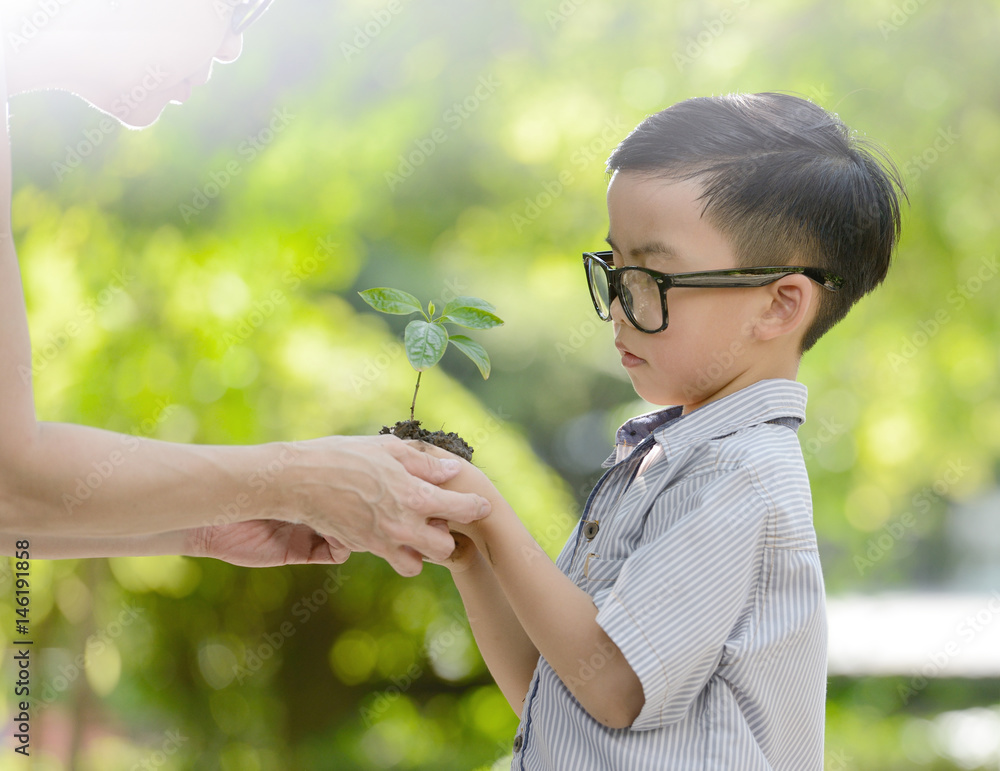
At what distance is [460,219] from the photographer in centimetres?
302

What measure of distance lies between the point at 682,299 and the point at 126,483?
2.43 ft

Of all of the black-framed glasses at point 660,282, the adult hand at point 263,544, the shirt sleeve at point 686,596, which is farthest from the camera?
the adult hand at point 263,544

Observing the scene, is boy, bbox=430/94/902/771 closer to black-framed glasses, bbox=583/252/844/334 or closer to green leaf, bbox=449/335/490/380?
black-framed glasses, bbox=583/252/844/334

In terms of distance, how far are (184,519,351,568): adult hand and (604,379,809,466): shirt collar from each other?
0.59 m

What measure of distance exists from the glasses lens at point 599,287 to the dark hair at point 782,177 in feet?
0.49

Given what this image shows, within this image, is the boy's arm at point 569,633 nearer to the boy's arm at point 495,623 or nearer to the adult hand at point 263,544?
the boy's arm at point 495,623

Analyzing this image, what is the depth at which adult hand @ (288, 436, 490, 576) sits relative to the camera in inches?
42.6

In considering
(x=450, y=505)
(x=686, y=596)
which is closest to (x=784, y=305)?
(x=686, y=596)

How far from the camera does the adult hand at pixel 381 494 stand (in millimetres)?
1082

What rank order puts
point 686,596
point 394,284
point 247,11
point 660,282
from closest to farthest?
point 686,596 → point 660,282 → point 247,11 → point 394,284

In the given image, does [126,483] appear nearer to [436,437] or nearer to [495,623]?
[436,437]

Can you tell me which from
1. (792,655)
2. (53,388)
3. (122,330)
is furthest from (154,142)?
(792,655)

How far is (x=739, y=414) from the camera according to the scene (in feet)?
3.59

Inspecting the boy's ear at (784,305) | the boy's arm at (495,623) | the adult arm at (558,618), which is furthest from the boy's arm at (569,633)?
the boy's ear at (784,305)
